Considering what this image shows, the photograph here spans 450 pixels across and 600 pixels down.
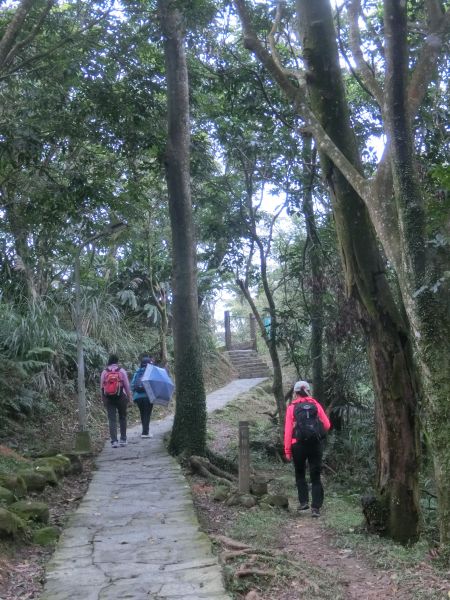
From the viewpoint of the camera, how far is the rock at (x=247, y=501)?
25.2ft

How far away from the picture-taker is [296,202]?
11.8 m

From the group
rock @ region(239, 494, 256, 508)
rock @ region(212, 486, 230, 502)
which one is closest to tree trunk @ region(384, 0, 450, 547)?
rock @ region(239, 494, 256, 508)

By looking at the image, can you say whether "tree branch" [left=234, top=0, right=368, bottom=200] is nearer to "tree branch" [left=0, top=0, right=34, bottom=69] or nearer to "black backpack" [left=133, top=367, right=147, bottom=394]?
"tree branch" [left=0, top=0, right=34, bottom=69]

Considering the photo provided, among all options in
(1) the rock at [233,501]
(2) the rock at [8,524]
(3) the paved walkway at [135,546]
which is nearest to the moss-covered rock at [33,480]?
(3) the paved walkway at [135,546]

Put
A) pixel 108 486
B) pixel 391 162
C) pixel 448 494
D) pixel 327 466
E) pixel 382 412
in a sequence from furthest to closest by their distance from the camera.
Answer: pixel 327 466
pixel 108 486
pixel 382 412
pixel 391 162
pixel 448 494

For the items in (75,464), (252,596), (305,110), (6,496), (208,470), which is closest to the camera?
(252,596)

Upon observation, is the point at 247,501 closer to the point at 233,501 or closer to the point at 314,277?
the point at 233,501

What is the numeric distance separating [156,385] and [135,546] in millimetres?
5701

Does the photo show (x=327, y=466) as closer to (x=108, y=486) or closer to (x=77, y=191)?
(x=108, y=486)

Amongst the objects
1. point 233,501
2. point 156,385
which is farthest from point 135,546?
point 156,385

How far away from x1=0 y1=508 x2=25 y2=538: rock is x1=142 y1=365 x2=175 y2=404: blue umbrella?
554cm

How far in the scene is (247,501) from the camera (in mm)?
7691

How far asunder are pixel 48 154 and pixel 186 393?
216 inches

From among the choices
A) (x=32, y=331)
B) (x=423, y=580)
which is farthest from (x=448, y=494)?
(x=32, y=331)
